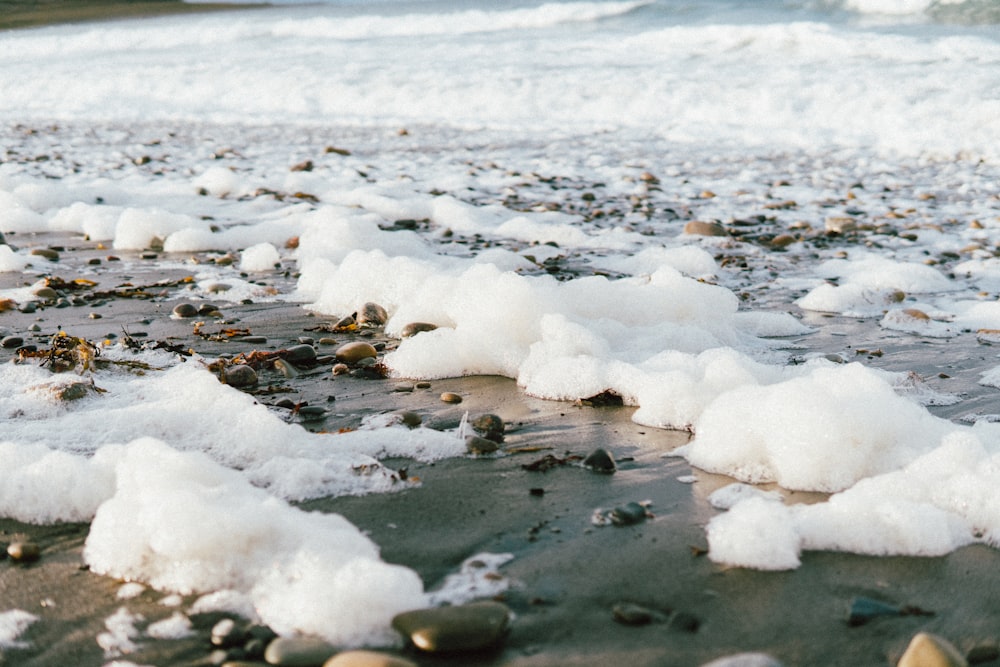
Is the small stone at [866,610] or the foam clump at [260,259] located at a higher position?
the foam clump at [260,259]

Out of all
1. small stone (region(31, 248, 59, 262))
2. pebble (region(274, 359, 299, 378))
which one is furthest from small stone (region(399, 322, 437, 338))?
small stone (region(31, 248, 59, 262))

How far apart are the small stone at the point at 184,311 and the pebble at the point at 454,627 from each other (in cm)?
262

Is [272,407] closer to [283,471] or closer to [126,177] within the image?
[283,471]

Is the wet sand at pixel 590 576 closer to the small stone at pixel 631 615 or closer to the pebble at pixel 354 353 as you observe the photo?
the small stone at pixel 631 615

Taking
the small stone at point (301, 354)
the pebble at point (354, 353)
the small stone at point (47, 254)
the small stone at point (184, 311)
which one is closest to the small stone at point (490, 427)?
the pebble at point (354, 353)

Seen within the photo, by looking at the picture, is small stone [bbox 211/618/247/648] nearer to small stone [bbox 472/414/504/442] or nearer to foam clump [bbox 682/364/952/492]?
small stone [bbox 472/414/504/442]

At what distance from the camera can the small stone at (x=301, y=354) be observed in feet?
10.9

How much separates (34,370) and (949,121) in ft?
32.5

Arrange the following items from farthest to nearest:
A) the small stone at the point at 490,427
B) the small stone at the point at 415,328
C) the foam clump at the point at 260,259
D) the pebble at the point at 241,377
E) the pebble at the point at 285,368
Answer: the foam clump at the point at 260,259, the small stone at the point at 415,328, the pebble at the point at 285,368, the pebble at the point at 241,377, the small stone at the point at 490,427

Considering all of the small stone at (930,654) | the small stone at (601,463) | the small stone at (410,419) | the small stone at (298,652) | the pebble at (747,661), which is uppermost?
the small stone at (298,652)

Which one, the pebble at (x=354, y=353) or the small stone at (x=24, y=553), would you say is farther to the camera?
the pebble at (x=354, y=353)

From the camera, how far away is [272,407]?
2.85 meters

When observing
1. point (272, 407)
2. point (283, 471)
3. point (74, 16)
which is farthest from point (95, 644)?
point (74, 16)

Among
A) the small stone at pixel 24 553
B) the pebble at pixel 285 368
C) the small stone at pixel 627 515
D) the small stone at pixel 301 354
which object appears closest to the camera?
the small stone at pixel 24 553
